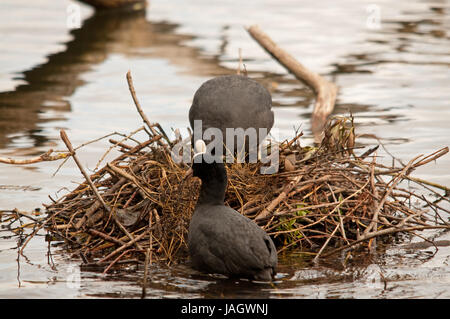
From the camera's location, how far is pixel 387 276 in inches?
243

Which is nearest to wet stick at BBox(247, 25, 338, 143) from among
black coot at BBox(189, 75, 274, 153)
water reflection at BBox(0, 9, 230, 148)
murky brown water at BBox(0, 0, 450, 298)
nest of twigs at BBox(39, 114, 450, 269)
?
murky brown water at BBox(0, 0, 450, 298)

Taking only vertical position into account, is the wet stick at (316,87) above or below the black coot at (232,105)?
below

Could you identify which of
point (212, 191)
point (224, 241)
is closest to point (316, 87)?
point (212, 191)

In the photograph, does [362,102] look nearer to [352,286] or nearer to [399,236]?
[399,236]

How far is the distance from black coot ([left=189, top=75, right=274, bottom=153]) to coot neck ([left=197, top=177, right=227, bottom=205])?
1.11 metres

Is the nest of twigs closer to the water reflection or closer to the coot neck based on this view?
the coot neck

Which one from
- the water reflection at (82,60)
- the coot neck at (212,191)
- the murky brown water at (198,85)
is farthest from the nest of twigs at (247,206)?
the water reflection at (82,60)

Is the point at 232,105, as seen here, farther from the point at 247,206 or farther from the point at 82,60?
the point at 82,60

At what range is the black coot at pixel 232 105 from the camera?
7457 mm

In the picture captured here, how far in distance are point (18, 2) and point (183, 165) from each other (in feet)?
46.6

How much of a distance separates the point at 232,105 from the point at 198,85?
5715 millimetres

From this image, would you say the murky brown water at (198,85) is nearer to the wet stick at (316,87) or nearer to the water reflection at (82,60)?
the water reflection at (82,60)

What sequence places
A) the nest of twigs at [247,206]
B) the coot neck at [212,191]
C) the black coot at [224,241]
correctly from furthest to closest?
the nest of twigs at [247,206], the coot neck at [212,191], the black coot at [224,241]

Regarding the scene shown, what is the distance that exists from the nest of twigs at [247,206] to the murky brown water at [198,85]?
25 cm
